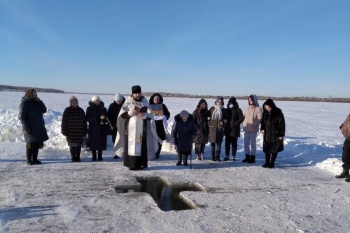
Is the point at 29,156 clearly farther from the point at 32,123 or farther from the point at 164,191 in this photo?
the point at 164,191

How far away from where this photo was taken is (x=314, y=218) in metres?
4.17

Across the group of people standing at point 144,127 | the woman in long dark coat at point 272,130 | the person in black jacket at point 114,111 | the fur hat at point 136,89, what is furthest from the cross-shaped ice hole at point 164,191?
the woman in long dark coat at point 272,130

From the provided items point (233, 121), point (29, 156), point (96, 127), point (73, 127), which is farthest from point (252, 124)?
point (29, 156)

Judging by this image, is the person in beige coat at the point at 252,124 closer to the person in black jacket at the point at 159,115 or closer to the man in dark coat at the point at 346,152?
the man in dark coat at the point at 346,152

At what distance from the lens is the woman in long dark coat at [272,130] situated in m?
7.13

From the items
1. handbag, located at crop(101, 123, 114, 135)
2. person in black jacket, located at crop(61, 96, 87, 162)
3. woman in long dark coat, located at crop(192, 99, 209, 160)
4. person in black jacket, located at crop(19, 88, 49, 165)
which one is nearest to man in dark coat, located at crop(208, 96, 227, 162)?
woman in long dark coat, located at crop(192, 99, 209, 160)

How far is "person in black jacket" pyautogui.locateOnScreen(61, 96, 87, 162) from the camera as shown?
7.21 metres

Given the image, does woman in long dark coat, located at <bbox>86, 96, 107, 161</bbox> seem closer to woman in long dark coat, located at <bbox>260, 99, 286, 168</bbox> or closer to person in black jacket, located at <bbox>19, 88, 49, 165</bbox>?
person in black jacket, located at <bbox>19, 88, 49, 165</bbox>

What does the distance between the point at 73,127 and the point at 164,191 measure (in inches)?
127

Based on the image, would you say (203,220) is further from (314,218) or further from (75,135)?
(75,135)

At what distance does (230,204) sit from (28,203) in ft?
10.1

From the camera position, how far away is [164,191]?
5.28 meters

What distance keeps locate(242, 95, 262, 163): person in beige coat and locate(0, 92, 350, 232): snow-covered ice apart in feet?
1.09

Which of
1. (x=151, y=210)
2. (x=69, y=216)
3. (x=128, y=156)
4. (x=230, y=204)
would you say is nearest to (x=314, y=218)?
(x=230, y=204)
